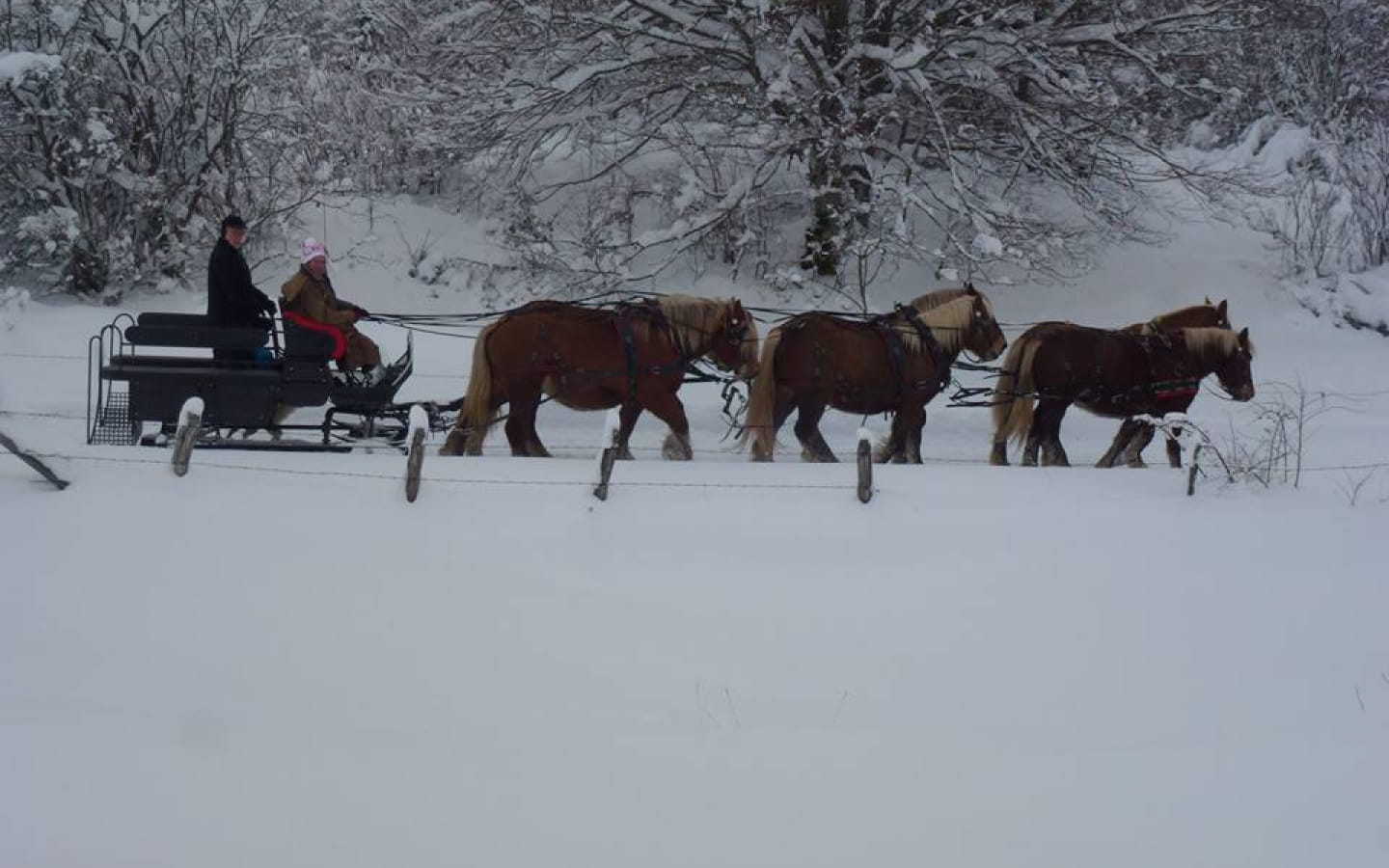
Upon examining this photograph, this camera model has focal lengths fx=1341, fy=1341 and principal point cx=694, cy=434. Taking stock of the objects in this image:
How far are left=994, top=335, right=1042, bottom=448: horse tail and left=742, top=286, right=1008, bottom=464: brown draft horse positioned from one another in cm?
23

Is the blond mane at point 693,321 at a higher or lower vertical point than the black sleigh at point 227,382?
higher

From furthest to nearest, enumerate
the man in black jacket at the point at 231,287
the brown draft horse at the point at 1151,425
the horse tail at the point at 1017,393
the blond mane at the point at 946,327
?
the brown draft horse at the point at 1151,425, the horse tail at the point at 1017,393, the blond mane at the point at 946,327, the man in black jacket at the point at 231,287

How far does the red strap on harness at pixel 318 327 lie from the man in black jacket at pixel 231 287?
224mm

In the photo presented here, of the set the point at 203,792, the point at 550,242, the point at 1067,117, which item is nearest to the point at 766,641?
the point at 203,792

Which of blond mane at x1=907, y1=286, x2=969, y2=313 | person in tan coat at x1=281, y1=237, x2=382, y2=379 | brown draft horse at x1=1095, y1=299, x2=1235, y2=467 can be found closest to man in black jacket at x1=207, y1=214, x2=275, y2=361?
person in tan coat at x1=281, y1=237, x2=382, y2=379

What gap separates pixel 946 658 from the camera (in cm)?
668

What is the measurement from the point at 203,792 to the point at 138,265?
38.3 ft

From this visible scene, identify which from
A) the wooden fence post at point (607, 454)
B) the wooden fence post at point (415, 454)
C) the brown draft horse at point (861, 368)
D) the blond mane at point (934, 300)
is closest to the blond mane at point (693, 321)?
the brown draft horse at point (861, 368)

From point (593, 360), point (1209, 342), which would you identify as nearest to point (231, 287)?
point (593, 360)

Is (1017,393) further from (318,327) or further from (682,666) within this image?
(318,327)

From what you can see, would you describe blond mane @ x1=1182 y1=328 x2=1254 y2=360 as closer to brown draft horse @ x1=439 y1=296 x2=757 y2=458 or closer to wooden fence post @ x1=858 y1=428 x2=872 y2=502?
brown draft horse @ x1=439 y1=296 x2=757 y2=458

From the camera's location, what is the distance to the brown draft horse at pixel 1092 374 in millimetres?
10648

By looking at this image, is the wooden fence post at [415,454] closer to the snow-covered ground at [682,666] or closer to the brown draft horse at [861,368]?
the snow-covered ground at [682,666]

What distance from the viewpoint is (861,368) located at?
10242mm
